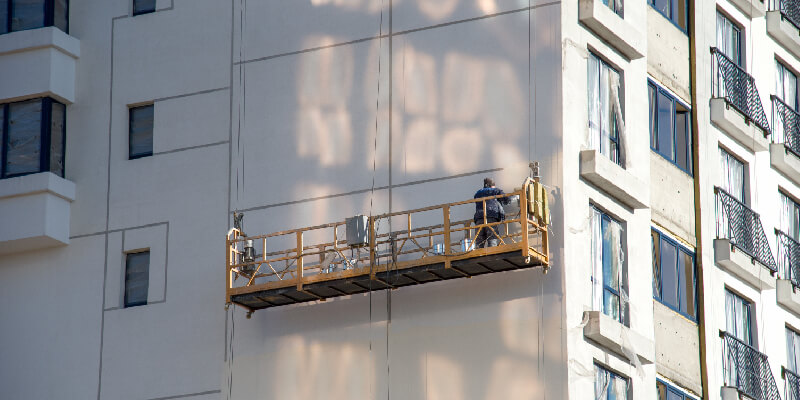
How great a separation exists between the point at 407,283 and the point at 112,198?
29.4ft

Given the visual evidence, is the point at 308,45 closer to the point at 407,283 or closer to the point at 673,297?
the point at 407,283

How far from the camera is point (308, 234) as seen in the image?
4522 centimetres

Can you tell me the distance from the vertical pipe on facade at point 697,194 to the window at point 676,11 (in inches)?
5.5

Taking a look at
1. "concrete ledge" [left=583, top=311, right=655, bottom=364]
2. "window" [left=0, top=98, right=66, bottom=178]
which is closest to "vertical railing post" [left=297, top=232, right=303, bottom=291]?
"concrete ledge" [left=583, top=311, right=655, bottom=364]

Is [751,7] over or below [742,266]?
over

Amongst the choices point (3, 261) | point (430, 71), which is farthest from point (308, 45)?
point (3, 261)

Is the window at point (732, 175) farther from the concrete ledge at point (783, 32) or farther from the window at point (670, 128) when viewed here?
the concrete ledge at point (783, 32)

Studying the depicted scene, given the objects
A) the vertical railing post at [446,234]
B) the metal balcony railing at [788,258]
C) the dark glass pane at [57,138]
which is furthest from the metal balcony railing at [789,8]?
the dark glass pane at [57,138]

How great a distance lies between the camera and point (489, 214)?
138 ft

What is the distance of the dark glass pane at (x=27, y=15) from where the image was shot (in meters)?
49.8

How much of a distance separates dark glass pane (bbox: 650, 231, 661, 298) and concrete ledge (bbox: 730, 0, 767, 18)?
9240 mm

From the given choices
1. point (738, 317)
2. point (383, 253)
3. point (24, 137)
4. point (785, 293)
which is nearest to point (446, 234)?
point (383, 253)

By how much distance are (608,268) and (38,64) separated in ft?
52.1

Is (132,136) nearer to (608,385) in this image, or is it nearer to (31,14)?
(31,14)
